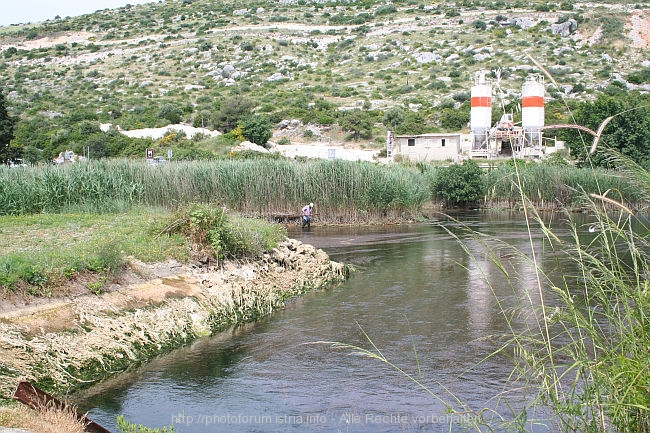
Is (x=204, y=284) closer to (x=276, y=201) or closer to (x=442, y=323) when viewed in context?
(x=442, y=323)

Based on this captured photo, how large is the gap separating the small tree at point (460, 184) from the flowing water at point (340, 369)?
69.0ft

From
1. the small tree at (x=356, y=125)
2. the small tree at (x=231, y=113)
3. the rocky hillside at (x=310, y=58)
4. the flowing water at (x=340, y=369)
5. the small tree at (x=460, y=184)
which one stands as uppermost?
the rocky hillside at (x=310, y=58)

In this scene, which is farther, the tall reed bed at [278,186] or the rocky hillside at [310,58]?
the rocky hillside at [310,58]

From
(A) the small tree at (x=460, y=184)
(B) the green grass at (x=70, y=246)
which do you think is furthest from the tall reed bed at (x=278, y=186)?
(B) the green grass at (x=70, y=246)

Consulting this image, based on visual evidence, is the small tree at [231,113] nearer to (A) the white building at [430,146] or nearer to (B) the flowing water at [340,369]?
(A) the white building at [430,146]

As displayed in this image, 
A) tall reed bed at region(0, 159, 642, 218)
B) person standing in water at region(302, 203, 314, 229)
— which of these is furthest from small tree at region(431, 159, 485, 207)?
person standing in water at region(302, 203, 314, 229)

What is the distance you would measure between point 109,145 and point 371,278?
3734cm

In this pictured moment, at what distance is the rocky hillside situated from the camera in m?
67.7

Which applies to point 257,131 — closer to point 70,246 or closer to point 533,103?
point 533,103

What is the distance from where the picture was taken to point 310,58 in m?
89.2

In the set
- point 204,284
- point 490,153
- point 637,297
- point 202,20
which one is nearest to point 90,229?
point 204,284

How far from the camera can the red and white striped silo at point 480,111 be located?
51031 mm

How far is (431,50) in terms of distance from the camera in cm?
8612

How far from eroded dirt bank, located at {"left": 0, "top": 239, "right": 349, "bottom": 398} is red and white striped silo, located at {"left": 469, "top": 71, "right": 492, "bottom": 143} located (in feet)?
128
